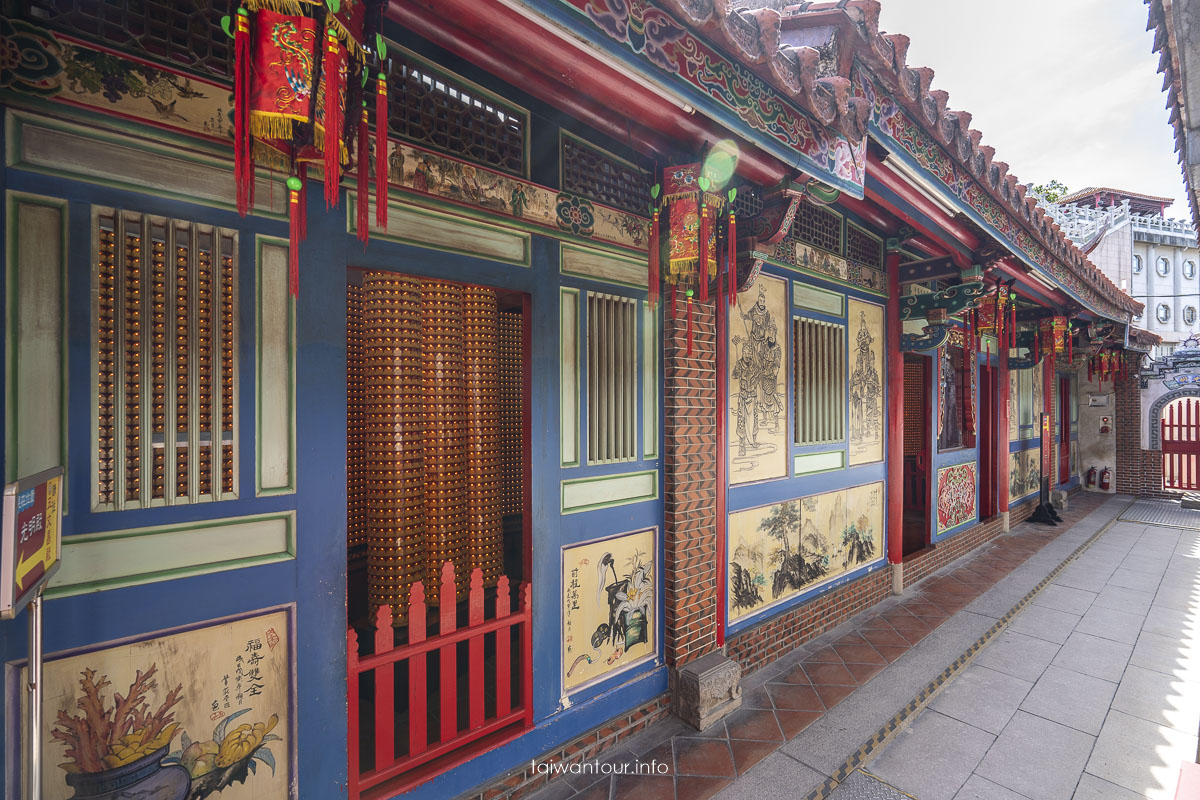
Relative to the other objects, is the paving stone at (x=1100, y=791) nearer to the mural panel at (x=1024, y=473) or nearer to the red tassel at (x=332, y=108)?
the red tassel at (x=332, y=108)

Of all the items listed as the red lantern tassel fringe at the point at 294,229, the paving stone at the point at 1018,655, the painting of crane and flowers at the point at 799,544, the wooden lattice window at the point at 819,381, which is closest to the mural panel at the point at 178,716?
the red lantern tassel fringe at the point at 294,229

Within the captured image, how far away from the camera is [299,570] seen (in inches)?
84.2

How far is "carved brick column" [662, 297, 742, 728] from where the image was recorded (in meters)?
3.45

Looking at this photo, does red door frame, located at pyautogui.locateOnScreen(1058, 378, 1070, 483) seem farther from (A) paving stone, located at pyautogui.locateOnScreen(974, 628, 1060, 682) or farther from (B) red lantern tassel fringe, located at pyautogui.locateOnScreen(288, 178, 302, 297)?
(B) red lantern tassel fringe, located at pyautogui.locateOnScreen(288, 178, 302, 297)

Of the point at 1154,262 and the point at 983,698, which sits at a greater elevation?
the point at 1154,262

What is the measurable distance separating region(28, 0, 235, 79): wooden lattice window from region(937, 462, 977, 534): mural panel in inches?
309

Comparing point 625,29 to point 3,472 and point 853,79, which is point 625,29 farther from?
point 3,472

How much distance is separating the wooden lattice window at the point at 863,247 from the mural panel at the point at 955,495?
302 centimetres

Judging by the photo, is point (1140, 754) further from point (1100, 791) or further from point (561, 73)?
point (561, 73)

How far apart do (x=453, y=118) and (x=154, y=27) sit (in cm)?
115

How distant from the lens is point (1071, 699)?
376 centimetres

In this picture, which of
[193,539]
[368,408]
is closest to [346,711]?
[193,539]

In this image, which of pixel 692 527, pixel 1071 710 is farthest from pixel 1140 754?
pixel 692 527

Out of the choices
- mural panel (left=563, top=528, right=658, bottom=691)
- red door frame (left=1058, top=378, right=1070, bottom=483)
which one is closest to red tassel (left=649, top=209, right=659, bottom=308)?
mural panel (left=563, top=528, right=658, bottom=691)
